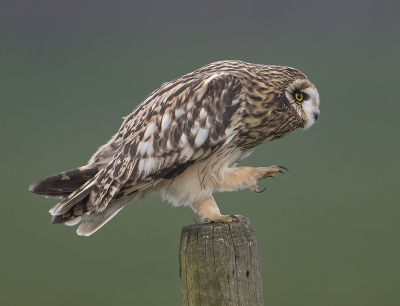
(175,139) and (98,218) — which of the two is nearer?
(175,139)

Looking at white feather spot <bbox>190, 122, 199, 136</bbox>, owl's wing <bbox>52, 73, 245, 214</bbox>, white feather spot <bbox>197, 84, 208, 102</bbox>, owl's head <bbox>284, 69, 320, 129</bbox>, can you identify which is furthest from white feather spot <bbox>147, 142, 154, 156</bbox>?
owl's head <bbox>284, 69, 320, 129</bbox>

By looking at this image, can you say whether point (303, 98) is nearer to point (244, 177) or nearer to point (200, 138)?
point (244, 177)

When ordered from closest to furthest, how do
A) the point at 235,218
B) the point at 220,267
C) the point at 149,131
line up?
the point at 220,267, the point at 235,218, the point at 149,131

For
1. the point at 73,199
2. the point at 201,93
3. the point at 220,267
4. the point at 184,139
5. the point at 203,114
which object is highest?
the point at 201,93

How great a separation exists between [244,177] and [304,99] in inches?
20.7

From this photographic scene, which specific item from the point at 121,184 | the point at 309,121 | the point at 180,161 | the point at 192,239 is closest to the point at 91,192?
the point at 121,184

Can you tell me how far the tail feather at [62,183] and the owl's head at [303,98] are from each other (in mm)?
1097

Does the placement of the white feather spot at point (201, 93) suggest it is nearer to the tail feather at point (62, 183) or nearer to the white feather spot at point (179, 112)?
the white feather spot at point (179, 112)

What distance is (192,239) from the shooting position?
7.41ft

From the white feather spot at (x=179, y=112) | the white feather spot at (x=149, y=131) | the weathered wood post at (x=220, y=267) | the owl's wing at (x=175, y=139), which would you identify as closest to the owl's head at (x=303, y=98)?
the owl's wing at (x=175, y=139)

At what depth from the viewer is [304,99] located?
2809 millimetres

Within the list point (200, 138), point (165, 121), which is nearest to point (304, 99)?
point (200, 138)

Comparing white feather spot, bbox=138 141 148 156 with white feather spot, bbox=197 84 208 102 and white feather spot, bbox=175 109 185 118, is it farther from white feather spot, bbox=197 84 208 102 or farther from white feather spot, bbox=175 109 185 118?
white feather spot, bbox=197 84 208 102

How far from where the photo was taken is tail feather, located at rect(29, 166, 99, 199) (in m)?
2.66
